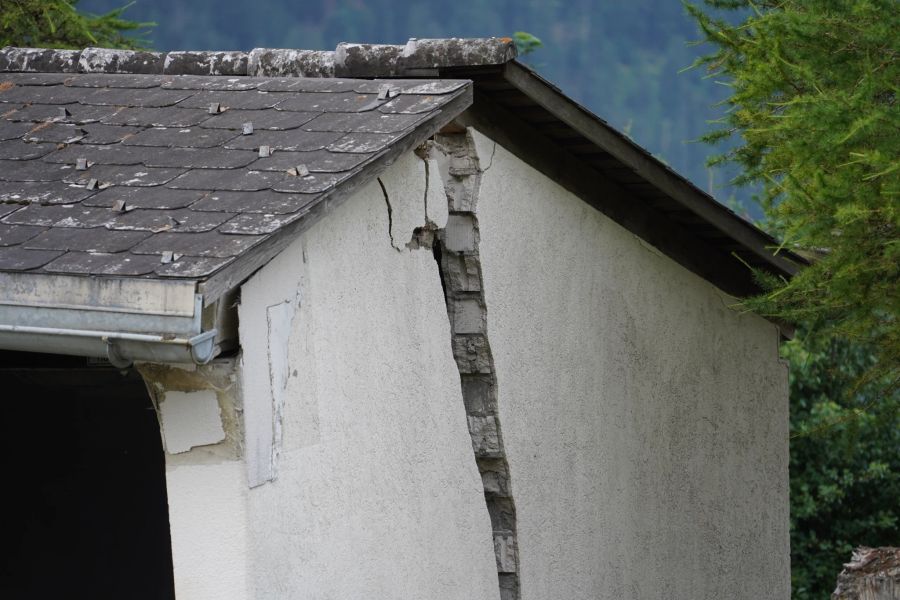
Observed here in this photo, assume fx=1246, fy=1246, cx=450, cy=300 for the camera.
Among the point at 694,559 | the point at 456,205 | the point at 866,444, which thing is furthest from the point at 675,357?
the point at 866,444

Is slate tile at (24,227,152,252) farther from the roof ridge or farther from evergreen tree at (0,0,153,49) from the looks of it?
evergreen tree at (0,0,153,49)

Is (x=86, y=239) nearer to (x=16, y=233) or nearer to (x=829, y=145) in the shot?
(x=16, y=233)

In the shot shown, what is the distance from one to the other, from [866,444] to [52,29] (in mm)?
9416

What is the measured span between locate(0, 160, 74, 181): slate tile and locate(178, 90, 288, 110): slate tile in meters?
0.68

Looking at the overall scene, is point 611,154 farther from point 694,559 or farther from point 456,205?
point 694,559

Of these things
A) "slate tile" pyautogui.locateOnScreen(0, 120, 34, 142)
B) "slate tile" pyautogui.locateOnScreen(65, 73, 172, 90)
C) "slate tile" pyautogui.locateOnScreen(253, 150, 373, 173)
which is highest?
"slate tile" pyautogui.locateOnScreen(65, 73, 172, 90)

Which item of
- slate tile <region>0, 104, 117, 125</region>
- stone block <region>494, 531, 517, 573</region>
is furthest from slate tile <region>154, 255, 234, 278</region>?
stone block <region>494, 531, 517, 573</region>

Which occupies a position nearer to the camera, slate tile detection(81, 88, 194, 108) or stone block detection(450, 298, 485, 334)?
slate tile detection(81, 88, 194, 108)

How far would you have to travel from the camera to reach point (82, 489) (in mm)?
7000

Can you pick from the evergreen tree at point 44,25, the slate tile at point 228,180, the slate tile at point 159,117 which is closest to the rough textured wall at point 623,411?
the slate tile at point 159,117

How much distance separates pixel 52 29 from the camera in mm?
9211

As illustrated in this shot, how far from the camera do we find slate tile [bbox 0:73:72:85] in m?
5.48

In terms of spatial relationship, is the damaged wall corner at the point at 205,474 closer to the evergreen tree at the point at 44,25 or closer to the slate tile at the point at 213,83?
the slate tile at the point at 213,83

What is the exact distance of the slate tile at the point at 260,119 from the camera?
466 cm
